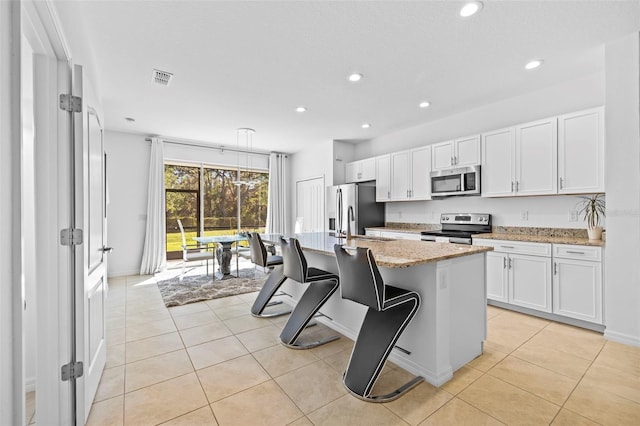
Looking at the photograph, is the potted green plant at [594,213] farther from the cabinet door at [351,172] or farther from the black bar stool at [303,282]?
the cabinet door at [351,172]

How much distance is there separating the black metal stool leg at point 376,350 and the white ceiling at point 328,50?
87.1 inches

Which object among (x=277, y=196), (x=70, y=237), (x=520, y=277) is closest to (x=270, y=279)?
(x=70, y=237)

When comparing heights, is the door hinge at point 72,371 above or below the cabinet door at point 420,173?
below

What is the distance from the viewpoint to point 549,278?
3057 mm

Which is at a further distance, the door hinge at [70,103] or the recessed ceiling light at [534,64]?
the recessed ceiling light at [534,64]

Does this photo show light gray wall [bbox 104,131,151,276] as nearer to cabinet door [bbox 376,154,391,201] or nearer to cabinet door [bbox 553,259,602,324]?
cabinet door [bbox 376,154,391,201]

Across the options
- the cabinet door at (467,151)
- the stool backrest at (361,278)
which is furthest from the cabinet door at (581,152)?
the stool backrest at (361,278)

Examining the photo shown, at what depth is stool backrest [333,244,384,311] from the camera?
1.77 m

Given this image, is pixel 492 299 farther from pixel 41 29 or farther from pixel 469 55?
pixel 41 29

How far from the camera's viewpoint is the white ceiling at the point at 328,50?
6.98ft

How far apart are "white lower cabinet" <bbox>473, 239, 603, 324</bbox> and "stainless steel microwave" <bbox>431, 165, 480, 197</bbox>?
820 millimetres

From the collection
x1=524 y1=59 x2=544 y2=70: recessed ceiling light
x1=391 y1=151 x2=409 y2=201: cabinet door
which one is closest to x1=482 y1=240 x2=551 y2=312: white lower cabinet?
x1=391 y1=151 x2=409 y2=201: cabinet door

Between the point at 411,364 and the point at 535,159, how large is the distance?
112 inches

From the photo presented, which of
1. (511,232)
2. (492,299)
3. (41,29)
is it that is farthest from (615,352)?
(41,29)
